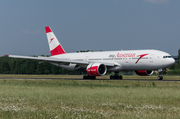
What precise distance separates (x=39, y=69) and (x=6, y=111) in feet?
331

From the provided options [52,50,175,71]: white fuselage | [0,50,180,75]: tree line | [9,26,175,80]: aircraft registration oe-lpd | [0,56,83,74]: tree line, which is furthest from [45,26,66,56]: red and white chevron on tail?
[0,56,83,74]: tree line

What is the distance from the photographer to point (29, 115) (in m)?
9.52

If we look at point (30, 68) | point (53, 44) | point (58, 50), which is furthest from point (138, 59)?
point (30, 68)

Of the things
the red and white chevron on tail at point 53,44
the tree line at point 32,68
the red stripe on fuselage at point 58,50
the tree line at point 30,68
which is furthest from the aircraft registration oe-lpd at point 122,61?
the tree line at point 30,68

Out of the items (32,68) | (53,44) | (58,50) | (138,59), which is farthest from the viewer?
(32,68)

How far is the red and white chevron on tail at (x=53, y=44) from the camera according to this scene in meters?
48.8

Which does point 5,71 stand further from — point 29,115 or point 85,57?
point 29,115

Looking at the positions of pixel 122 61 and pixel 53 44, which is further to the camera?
pixel 53 44

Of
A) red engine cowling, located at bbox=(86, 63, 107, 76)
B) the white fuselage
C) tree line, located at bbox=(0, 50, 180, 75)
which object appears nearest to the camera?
the white fuselage

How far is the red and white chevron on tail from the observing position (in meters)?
48.8

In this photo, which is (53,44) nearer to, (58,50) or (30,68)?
(58,50)

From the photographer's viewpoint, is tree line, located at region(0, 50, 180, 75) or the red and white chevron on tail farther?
tree line, located at region(0, 50, 180, 75)

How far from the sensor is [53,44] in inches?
1932

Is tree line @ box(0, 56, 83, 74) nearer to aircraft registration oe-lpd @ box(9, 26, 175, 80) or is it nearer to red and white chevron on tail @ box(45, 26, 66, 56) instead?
red and white chevron on tail @ box(45, 26, 66, 56)
